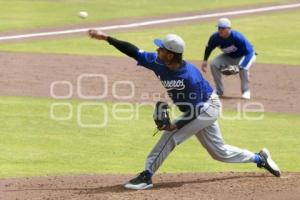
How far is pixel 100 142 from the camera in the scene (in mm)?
12289

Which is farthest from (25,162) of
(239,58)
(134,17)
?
(134,17)

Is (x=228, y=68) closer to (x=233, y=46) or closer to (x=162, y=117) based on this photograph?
A: (x=233, y=46)

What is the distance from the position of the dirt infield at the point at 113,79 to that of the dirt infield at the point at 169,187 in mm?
5683

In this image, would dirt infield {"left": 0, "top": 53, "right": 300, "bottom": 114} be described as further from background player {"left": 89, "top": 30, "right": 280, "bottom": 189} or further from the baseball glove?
the baseball glove

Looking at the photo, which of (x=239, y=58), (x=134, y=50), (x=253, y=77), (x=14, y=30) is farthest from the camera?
(x=14, y=30)

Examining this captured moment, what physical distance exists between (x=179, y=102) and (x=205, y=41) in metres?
14.1

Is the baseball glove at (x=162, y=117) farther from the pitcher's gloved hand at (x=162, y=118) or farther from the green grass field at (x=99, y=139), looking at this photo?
the green grass field at (x=99, y=139)

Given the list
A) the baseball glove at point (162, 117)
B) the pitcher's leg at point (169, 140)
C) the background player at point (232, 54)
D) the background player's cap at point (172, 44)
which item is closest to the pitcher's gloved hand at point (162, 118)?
the baseball glove at point (162, 117)

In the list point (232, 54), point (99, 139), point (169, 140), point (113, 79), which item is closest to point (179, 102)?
point (169, 140)

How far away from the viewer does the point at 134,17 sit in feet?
85.9

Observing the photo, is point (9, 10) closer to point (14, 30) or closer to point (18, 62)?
point (14, 30)

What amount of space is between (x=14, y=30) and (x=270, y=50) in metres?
7.77

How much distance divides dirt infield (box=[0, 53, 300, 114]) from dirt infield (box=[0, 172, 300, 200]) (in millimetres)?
5683

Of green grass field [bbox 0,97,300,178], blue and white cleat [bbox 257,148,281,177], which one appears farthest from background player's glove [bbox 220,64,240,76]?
blue and white cleat [bbox 257,148,281,177]
